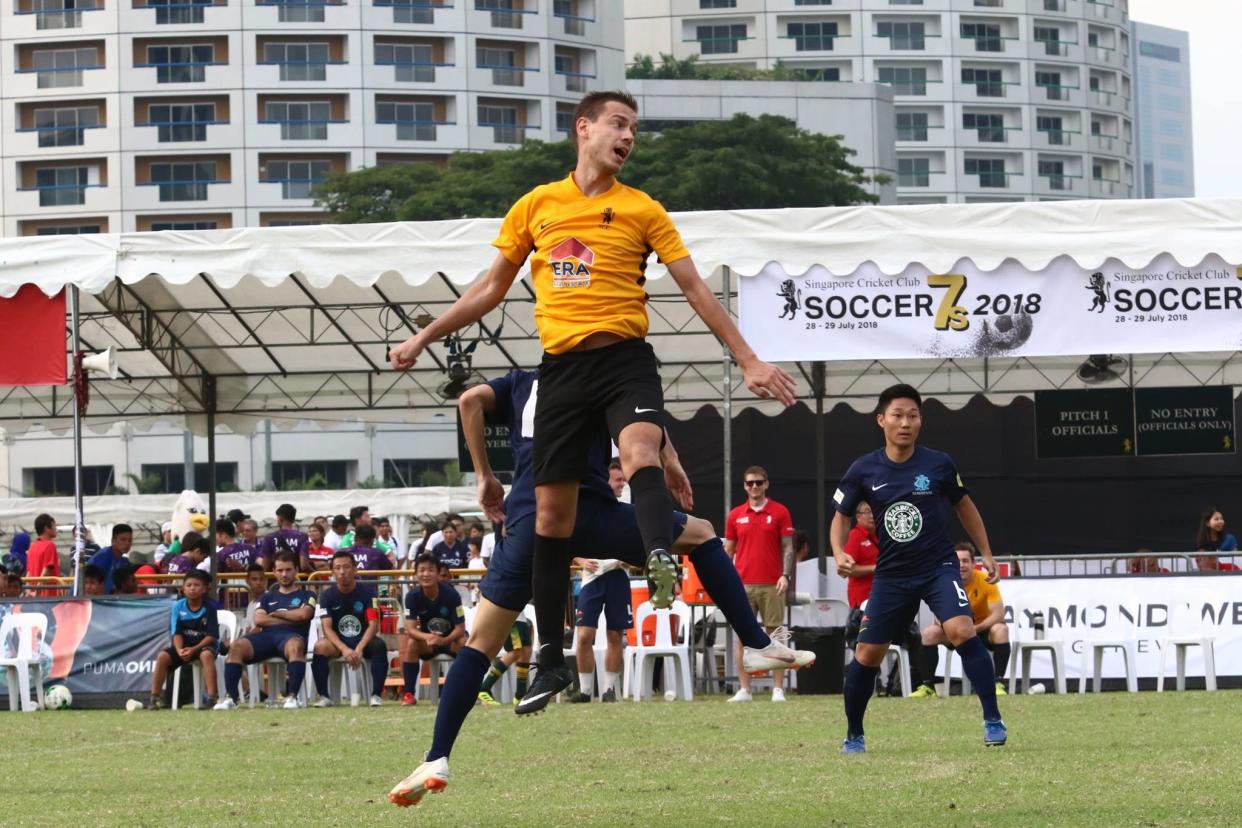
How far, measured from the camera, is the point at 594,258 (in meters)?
6.60

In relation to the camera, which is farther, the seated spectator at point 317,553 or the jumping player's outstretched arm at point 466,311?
the seated spectator at point 317,553

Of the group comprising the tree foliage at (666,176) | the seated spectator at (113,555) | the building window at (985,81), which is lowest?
the seated spectator at (113,555)

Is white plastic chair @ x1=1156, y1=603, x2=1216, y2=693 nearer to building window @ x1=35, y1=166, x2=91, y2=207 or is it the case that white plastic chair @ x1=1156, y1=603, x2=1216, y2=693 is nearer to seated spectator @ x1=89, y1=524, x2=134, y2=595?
seated spectator @ x1=89, y1=524, x2=134, y2=595

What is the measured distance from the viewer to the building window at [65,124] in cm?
7612

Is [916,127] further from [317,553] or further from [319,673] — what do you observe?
[319,673]

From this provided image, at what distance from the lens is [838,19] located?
10550cm

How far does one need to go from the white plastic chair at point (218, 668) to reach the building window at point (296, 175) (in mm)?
59439

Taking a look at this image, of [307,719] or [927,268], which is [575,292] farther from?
[927,268]

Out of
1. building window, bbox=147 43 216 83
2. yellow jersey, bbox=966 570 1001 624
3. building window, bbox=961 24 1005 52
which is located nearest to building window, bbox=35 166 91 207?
building window, bbox=147 43 216 83

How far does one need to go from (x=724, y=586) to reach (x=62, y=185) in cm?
7299

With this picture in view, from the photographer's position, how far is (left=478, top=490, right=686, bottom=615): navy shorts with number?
6.82m

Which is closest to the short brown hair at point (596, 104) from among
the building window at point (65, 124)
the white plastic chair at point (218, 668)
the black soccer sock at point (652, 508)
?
the black soccer sock at point (652, 508)

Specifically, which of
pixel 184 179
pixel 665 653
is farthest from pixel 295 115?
pixel 665 653

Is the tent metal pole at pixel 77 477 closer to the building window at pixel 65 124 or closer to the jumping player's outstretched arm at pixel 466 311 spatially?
the jumping player's outstretched arm at pixel 466 311
